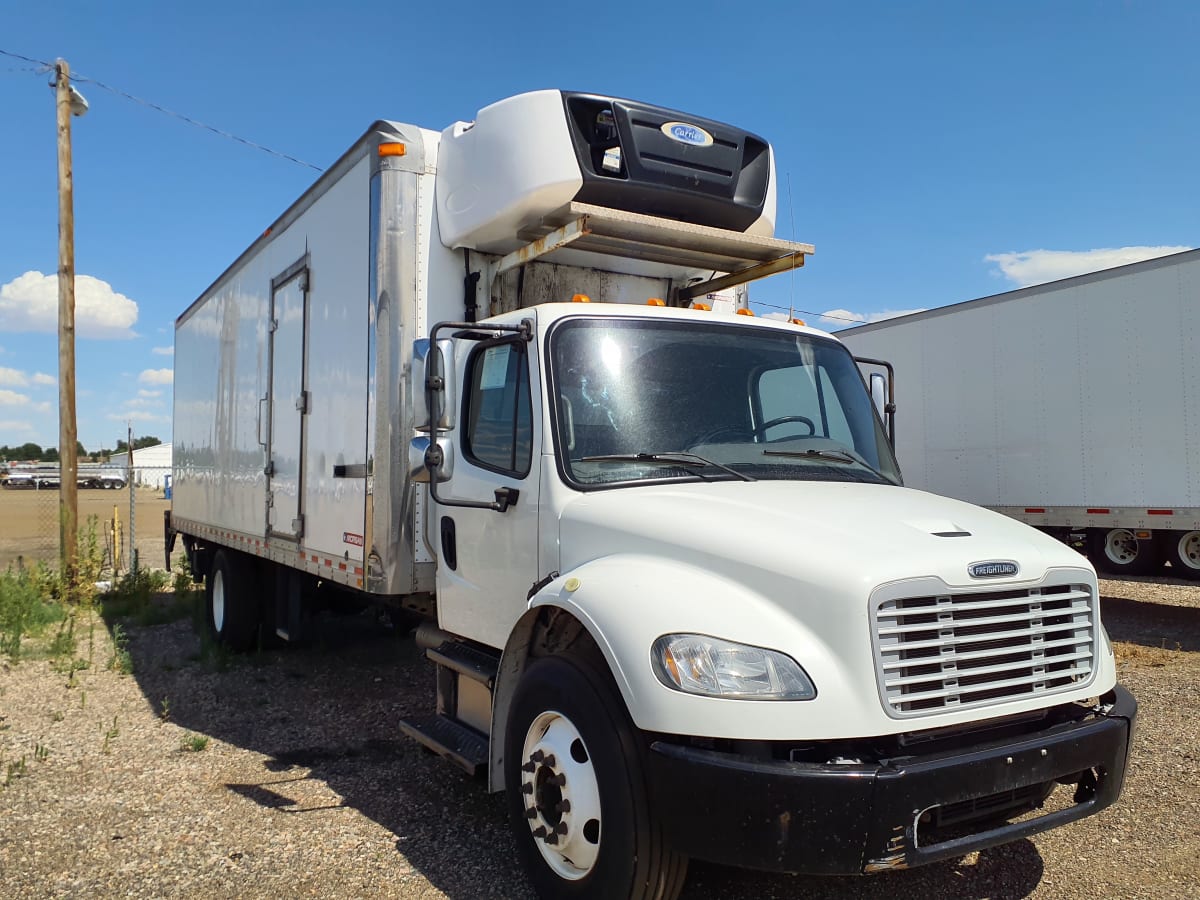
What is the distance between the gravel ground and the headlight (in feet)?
4.19

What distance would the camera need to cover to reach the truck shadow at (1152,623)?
950 centimetres

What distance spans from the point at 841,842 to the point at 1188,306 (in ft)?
33.5

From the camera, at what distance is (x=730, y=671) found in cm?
292

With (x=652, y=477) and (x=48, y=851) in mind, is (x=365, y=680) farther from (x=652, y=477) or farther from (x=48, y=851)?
(x=652, y=477)

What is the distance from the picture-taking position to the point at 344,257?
5680mm

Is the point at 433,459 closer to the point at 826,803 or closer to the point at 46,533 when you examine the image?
the point at 826,803

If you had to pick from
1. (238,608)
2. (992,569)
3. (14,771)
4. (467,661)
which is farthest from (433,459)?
(238,608)

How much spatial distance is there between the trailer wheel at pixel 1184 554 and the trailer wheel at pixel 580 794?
1096 cm

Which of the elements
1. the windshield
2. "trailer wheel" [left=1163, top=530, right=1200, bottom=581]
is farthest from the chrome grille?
"trailer wheel" [left=1163, top=530, right=1200, bottom=581]

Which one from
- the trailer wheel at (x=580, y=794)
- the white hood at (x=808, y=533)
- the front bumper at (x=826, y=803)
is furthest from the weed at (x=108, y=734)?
the front bumper at (x=826, y=803)

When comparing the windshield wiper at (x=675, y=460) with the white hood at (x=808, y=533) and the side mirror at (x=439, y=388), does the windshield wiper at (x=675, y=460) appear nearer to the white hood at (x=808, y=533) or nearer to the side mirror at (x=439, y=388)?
the white hood at (x=808, y=533)

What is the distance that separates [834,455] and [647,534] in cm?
122

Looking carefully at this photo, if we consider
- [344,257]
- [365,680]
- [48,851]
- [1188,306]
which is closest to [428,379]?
[344,257]

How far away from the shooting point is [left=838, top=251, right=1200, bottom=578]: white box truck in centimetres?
1080
